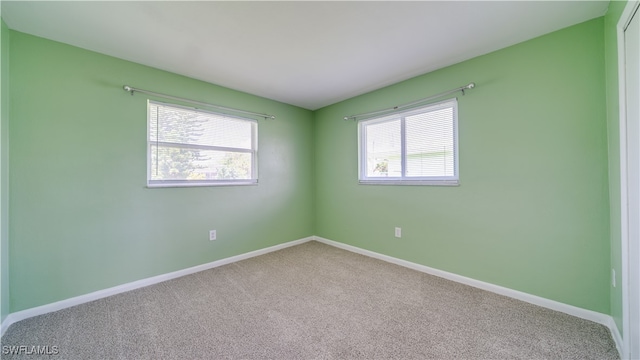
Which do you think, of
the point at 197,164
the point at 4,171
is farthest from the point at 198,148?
the point at 4,171

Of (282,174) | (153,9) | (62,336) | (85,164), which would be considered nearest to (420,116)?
(282,174)

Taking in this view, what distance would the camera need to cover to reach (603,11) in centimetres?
169

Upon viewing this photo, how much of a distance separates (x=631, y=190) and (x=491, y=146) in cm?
100

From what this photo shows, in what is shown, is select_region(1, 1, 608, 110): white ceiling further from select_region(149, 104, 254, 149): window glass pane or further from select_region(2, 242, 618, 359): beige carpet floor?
select_region(2, 242, 618, 359): beige carpet floor

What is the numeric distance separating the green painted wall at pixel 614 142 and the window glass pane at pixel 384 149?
171 cm

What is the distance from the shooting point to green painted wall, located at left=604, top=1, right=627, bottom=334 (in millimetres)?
1506

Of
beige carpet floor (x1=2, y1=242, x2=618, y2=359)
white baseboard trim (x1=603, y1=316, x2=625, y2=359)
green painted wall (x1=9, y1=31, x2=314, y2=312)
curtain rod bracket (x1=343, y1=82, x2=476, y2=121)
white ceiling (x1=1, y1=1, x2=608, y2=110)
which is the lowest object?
beige carpet floor (x1=2, y1=242, x2=618, y2=359)

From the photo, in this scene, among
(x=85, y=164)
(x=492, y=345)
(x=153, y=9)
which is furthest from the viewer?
(x=85, y=164)

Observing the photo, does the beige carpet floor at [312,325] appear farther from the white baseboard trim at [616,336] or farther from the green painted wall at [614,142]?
the green painted wall at [614,142]

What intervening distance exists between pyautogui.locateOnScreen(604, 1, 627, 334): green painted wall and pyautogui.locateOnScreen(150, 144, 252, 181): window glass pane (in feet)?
11.4

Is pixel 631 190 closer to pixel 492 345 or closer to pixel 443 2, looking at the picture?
pixel 492 345

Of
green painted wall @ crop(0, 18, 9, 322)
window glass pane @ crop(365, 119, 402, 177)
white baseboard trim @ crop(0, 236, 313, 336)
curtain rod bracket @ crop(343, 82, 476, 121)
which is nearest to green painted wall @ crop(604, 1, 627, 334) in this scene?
curtain rod bracket @ crop(343, 82, 476, 121)

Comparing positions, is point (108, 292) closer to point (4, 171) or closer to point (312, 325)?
point (4, 171)

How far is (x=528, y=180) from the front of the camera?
2.05m
